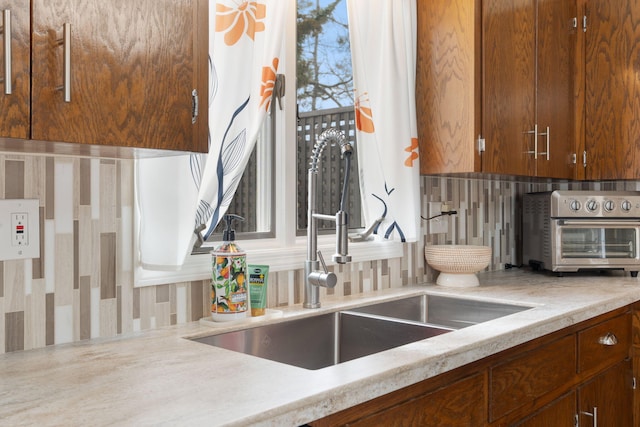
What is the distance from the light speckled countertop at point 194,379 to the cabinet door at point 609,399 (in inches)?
18.9

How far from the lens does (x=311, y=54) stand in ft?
7.22

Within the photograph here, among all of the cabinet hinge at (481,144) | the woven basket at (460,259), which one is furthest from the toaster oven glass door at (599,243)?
the cabinet hinge at (481,144)

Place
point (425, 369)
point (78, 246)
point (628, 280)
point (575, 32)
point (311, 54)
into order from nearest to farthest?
point (425, 369)
point (78, 246)
point (311, 54)
point (628, 280)
point (575, 32)

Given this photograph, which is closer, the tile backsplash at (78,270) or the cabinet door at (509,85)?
the tile backsplash at (78,270)

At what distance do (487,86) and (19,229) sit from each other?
172 centimetres

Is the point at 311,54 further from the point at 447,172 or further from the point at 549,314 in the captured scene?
the point at 549,314

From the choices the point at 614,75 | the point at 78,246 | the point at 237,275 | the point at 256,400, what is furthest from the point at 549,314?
the point at 614,75

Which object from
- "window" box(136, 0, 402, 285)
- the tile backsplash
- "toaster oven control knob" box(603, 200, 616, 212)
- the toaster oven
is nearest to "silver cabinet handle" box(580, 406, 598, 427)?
the toaster oven

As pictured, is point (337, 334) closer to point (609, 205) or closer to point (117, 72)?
point (117, 72)

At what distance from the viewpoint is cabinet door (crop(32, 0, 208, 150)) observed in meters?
1.00

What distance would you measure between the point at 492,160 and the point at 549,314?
2.44 feet

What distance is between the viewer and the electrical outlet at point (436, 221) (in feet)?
8.32

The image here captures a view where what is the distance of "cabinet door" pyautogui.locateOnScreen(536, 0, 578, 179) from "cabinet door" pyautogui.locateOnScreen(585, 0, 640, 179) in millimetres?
84

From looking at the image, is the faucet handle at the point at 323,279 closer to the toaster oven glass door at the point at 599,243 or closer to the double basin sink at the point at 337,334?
the double basin sink at the point at 337,334
